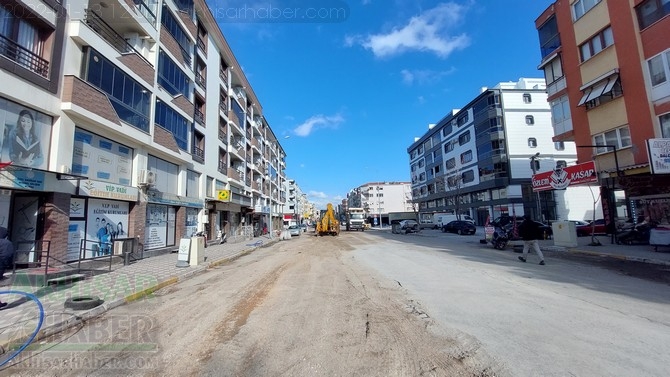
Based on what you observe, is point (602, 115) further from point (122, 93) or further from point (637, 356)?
point (122, 93)

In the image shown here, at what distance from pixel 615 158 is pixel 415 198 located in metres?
68.2

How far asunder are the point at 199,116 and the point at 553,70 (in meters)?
27.0

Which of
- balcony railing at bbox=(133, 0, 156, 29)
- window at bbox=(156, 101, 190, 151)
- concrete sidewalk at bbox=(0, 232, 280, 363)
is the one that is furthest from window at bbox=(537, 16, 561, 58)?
concrete sidewalk at bbox=(0, 232, 280, 363)

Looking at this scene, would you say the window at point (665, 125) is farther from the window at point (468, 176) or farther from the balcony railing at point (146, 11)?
the window at point (468, 176)

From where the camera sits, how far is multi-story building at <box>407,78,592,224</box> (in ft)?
155

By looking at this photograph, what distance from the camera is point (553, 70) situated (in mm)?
23859

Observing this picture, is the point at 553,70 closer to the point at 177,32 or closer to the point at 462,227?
the point at 462,227

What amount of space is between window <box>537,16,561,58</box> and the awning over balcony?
16.5 feet

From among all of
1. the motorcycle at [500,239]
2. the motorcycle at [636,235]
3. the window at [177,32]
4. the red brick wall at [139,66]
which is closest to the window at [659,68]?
the motorcycle at [636,235]

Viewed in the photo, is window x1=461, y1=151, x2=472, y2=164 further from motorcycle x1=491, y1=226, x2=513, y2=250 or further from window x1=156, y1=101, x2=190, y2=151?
window x1=156, y1=101, x2=190, y2=151

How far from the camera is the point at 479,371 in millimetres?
3623

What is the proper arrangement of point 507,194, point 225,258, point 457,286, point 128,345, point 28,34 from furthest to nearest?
point 507,194, point 225,258, point 28,34, point 457,286, point 128,345

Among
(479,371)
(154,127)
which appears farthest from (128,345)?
(154,127)

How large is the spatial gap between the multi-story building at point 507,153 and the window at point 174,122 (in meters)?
39.7
